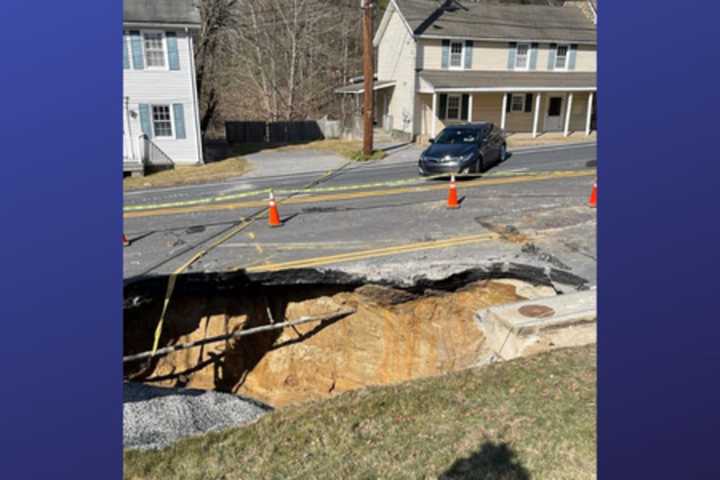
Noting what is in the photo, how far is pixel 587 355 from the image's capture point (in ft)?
18.7

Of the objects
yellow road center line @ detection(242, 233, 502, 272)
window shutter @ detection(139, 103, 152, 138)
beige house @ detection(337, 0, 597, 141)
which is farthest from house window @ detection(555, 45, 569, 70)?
yellow road center line @ detection(242, 233, 502, 272)

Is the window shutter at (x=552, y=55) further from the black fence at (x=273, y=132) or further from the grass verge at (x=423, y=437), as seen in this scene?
the grass verge at (x=423, y=437)

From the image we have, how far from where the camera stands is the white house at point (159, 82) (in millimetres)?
21094

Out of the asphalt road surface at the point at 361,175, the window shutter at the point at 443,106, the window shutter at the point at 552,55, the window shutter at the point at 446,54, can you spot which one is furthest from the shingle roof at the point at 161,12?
the window shutter at the point at 552,55

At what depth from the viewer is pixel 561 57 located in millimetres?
28781

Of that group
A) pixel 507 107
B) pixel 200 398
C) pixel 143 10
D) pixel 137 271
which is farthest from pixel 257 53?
pixel 200 398

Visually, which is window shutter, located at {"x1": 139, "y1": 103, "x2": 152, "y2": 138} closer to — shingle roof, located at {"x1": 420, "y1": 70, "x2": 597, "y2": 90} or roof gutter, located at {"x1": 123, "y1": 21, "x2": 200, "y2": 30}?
roof gutter, located at {"x1": 123, "y1": 21, "x2": 200, "y2": 30}

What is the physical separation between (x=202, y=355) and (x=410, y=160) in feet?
50.3

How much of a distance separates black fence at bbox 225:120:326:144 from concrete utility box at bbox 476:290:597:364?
27132 mm

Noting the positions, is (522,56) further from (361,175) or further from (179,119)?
(179,119)

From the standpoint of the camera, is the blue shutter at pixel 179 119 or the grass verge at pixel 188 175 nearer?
the grass verge at pixel 188 175

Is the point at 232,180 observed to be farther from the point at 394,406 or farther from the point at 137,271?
the point at 394,406

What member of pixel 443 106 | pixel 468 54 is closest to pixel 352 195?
pixel 443 106

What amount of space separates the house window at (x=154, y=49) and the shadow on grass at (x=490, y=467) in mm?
22032
